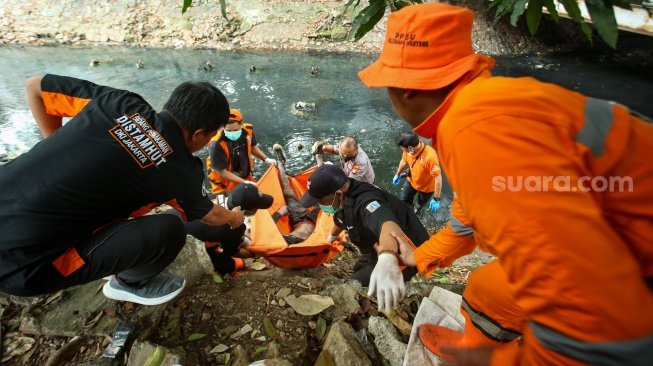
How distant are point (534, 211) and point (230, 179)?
447cm

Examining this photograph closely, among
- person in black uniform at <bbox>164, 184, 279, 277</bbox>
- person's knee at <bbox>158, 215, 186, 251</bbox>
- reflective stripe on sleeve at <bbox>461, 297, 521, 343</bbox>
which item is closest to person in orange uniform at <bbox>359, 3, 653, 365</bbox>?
reflective stripe on sleeve at <bbox>461, 297, 521, 343</bbox>

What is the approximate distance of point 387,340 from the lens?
80.9 inches

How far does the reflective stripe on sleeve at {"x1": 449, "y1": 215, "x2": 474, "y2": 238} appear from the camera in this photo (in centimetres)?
182

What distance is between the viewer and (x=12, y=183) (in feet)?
5.45

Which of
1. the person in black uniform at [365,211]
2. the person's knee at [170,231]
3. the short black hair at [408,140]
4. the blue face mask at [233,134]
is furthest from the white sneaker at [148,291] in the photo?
the short black hair at [408,140]

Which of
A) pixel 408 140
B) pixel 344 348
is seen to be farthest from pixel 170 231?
pixel 408 140

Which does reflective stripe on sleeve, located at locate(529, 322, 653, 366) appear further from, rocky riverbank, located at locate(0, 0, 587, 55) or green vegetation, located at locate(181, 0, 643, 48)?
rocky riverbank, located at locate(0, 0, 587, 55)

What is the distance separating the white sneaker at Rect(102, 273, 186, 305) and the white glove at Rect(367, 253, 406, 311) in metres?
1.29

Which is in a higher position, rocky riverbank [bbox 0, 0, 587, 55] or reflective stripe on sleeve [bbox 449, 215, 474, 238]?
reflective stripe on sleeve [bbox 449, 215, 474, 238]

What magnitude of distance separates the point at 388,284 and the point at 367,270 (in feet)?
4.25

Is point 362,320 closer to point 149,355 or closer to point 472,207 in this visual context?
point 149,355

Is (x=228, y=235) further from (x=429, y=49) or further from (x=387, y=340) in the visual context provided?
(x=429, y=49)

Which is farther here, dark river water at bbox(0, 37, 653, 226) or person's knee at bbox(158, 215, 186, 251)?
dark river water at bbox(0, 37, 653, 226)

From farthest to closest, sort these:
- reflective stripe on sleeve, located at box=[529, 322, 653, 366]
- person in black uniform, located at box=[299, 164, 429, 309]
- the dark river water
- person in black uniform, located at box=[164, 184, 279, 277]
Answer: the dark river water → person in black uniform, located at box=[164, 184, 279, 277] → person in black uniform, located at box=[299, 164, 429, 309] → reflective stripe on sleeve, located at box=[529, 322, 653, 366]
